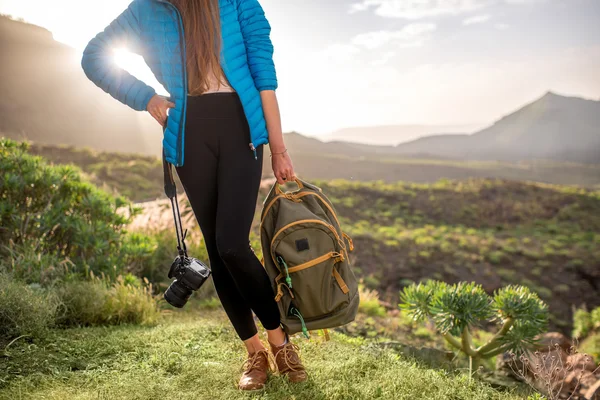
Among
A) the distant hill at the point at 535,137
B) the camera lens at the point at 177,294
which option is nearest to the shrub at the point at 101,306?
the camera lens at the point at 177,294

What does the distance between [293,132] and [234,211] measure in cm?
8635

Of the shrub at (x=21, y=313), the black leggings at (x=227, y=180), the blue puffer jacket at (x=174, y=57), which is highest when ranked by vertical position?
the blue puffer jacket at (x=174, y=57)

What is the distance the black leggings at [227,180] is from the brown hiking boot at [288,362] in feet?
0.86

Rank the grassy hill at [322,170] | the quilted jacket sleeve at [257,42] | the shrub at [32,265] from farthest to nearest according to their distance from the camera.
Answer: the grassy hill at [322,170], the shrub at [32,265], the quilted jacket sleeve at [257,42]

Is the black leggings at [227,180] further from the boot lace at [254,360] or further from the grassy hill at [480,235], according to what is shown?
the grassy hill at [480,235]

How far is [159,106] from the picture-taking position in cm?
196

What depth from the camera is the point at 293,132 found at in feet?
286

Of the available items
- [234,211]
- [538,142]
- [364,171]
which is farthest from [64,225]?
[538,142]

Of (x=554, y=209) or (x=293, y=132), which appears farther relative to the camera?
(x=293, y=132)

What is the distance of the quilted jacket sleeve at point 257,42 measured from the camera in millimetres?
2004

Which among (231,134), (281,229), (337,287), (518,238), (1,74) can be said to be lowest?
(518,238)

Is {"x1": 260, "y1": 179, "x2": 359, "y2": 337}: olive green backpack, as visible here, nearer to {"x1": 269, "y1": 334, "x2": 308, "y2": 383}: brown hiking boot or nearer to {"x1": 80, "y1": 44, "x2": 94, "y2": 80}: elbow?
{"x1": 269, "y1": 334, "x2": 308, "y2": 383}: brown hiking boot

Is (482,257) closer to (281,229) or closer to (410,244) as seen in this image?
(410,244)

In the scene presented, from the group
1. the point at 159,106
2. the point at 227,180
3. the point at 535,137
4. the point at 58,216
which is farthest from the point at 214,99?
the point at 535,137
